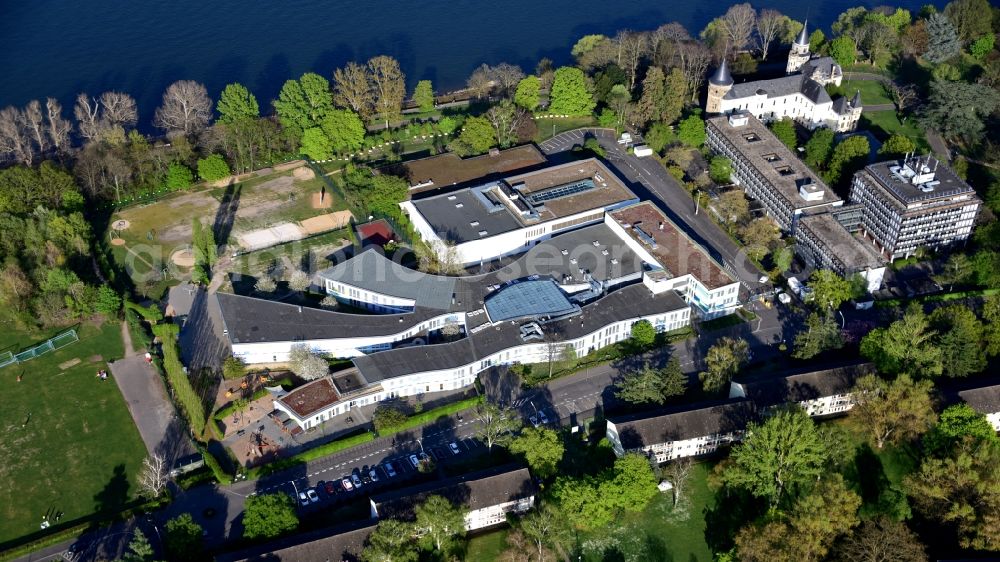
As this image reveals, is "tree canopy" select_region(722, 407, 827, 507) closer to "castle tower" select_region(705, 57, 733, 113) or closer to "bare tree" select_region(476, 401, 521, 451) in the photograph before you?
"bare tree" select_region(476, 401, 521, 451)

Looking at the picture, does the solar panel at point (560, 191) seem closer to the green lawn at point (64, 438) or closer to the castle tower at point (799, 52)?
the castle tower at point (799, 52)

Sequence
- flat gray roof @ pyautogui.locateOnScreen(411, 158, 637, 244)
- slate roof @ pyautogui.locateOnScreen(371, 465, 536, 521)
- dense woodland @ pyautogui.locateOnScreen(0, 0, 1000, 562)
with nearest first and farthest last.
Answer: dense woodland @ pyautogui.locateOnScreen(0, 0, 1000, 562), slate roof @ pyautogui.locateOnScreen(371, 465, 536, 521), flat gray roof @ pyautogui.locateOnScreen(411, 158, 637, 244)

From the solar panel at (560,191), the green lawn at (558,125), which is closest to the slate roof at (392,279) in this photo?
the solar panel at (560,191)

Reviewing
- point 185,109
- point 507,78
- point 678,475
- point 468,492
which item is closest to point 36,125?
point 185,109

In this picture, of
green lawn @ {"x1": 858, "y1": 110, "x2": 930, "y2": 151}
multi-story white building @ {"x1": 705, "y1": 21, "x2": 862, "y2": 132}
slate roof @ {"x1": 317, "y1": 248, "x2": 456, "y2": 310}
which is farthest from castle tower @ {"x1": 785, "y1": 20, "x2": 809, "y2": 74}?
slate roof @ {"x1": 317, "y1": 248, "x2": 456, "y2": 310}

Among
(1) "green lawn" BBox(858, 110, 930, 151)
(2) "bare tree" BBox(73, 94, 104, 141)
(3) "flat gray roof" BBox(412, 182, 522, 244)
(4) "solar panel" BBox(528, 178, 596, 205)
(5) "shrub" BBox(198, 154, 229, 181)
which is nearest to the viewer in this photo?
(3) "flat gray roof" BBox(412, 182, 522, 244)
